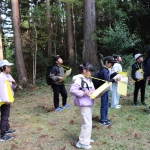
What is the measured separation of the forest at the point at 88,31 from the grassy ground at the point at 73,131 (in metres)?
5.34

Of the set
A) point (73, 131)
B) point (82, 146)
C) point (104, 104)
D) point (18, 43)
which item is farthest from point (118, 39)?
point (82, 146)

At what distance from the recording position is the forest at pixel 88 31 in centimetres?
1240

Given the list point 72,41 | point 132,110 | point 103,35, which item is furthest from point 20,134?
point 72,41

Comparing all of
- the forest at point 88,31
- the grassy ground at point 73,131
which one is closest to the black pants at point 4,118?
the grassy ground at point 73,131

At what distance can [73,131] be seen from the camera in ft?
17.6

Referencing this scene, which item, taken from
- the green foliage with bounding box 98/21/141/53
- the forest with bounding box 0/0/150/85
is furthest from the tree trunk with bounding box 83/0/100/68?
the green foliage with bounding box 98/21/141/53

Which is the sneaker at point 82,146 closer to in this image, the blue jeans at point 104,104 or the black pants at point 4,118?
the blue jeans at point 104,104

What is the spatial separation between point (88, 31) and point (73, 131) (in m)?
8.57

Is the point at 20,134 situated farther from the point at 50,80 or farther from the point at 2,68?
the point at 50,80

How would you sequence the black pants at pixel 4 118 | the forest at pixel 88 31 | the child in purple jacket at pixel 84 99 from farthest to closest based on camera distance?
the forest at pixel 88 31 → the black pants at pixel 4 118 → the child in purple jacket at pixel 84 99

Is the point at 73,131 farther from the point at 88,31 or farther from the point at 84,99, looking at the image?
the point at 88,31

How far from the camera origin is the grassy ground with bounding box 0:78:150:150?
456cm

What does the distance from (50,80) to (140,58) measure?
309 centimetres

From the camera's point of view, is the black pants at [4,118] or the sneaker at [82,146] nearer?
the sneaker at [82,146]
